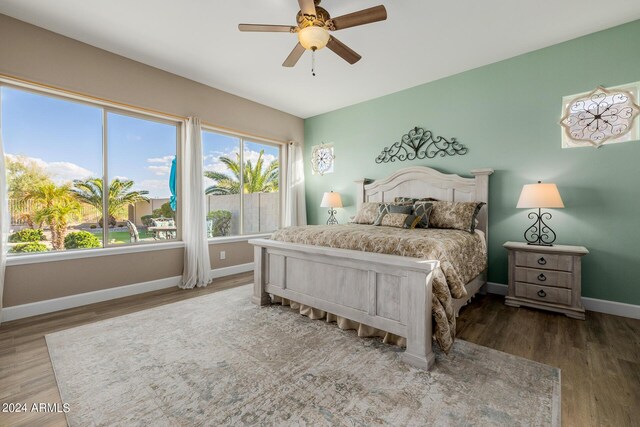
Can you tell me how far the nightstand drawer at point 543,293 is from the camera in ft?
9.25

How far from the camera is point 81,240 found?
3.28m

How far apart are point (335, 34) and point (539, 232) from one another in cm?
314

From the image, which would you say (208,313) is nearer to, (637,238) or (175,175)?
(175,175)

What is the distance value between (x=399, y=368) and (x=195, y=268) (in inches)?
118

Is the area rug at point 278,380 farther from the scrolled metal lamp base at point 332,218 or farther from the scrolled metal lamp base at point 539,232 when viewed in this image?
the scrolled metal lamp base at point 332,218

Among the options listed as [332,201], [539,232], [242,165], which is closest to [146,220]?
[242,165]

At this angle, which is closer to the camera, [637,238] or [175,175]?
[637,238]

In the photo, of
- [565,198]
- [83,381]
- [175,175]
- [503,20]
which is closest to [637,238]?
[565,198]

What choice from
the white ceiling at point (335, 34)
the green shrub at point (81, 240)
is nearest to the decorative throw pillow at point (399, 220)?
the white ceiling at point (335, 34)

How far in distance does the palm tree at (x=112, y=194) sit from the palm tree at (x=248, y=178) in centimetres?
104

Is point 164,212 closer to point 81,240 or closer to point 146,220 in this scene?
point 146,220

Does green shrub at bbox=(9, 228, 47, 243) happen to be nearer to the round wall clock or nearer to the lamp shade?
the round wall clock

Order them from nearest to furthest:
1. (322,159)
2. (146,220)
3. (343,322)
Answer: (343,322), (146,220), (322,159)

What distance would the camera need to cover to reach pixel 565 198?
312 cm
